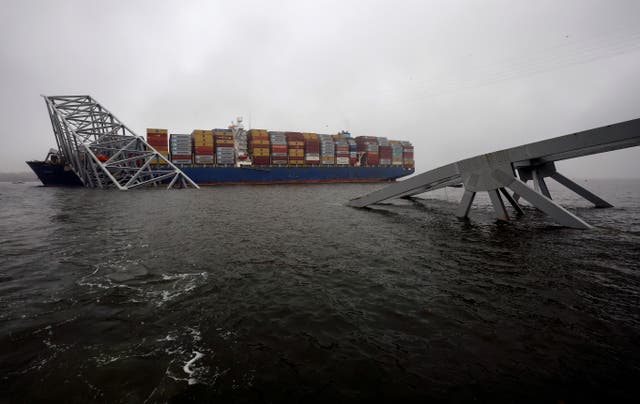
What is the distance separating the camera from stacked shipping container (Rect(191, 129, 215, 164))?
46.8 meters

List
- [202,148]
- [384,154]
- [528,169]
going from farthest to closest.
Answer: [384,154] < [202,148] < [528,169]

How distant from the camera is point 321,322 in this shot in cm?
370

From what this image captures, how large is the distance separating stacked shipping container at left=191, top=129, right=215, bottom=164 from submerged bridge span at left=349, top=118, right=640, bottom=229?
4337 centimetres

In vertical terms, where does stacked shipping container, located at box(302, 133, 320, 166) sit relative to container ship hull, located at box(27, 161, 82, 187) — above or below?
above

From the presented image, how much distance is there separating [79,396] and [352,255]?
5702 mm

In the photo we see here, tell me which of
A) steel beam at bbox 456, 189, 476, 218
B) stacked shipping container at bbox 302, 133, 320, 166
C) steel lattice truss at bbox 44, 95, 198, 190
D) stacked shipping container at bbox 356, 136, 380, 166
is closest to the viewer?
steel beam at bbox 456, 189, 476, 218

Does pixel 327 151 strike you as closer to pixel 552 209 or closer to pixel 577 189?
pixel 577 189

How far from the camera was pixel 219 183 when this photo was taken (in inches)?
1880

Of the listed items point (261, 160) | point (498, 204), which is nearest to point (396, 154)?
point (261, 160)

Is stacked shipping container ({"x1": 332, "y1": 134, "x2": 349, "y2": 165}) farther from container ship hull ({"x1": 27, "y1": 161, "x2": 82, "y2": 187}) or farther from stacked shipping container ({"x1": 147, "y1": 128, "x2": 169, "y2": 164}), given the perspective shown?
container ship hull ({"x1": 27, "y1": 161, "x2": 82, "y2": 187})

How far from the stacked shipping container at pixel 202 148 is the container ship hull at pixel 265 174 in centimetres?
266

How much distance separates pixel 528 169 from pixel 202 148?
49.3 meters

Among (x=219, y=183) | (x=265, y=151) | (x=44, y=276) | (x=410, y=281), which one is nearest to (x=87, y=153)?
(x=219, y=183)

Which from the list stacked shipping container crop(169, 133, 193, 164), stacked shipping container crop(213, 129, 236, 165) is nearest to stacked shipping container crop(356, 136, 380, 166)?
stacked shipping container crop(213, 129, 236, 165)
